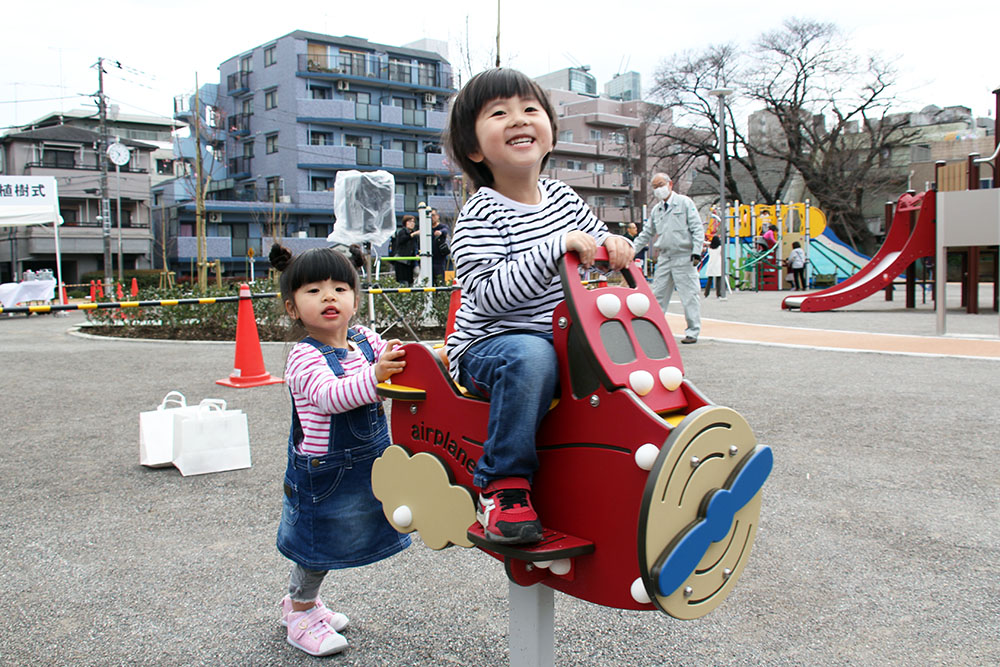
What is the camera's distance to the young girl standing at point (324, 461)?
2100 mm

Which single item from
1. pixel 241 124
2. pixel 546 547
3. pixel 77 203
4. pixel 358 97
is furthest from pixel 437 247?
pixel 241 124

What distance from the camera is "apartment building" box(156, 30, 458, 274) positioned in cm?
4306

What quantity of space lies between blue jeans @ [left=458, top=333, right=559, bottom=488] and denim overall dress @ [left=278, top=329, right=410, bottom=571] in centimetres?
67

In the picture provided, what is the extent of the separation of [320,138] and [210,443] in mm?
43914

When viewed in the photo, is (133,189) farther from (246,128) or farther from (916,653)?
(916,653)

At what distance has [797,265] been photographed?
23.2 metres

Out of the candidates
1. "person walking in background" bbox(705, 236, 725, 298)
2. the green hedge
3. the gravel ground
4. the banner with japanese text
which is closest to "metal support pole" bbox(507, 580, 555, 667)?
the gravel ground

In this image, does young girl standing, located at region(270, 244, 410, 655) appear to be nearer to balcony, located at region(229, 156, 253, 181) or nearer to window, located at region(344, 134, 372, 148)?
window, located at region(344, 134, 372, 148)

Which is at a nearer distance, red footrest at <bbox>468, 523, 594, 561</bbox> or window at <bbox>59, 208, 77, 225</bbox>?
red footrest at <bbox>468, 523, 594, 561</bbox>

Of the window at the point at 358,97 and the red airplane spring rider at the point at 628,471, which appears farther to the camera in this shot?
the window at the point at 358,97

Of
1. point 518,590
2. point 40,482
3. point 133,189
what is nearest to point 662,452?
point 518,590

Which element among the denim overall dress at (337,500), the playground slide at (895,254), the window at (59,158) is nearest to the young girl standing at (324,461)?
the denim overall dress at (337,500)

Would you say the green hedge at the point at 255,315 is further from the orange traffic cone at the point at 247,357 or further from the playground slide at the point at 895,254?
the playground slide at the point at 895,254

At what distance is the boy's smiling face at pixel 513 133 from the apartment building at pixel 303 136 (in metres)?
39.9
